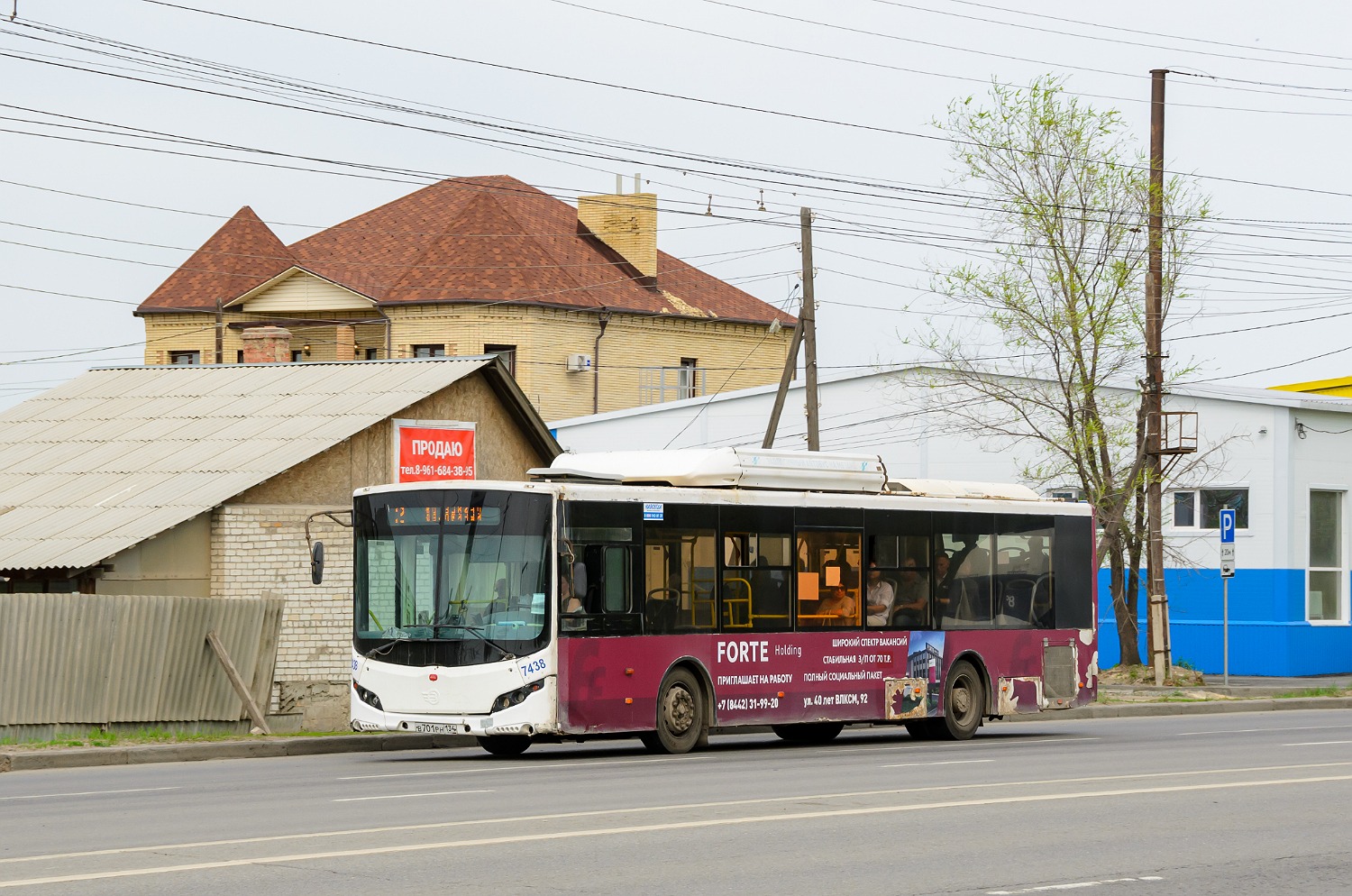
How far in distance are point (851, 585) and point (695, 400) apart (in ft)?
96.5

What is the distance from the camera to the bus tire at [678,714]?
19.5 m

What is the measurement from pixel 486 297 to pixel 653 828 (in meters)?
43.9

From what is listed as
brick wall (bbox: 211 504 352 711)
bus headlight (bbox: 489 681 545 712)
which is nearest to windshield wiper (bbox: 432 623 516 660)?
bus headlight (bbox: 489 681 545 712)

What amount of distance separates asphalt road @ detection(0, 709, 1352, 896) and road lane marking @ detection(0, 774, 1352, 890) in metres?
0.03

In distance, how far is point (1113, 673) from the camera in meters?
35.6

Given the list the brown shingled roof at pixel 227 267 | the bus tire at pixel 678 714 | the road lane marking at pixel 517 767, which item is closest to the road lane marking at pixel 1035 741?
the bus tire at pixel 678 714

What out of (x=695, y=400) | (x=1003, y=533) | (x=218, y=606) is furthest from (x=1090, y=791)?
(x=695, y=400)

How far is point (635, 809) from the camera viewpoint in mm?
13016

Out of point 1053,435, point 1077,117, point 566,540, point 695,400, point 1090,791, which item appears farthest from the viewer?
point 695,400

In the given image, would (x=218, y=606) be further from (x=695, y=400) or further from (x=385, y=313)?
(x=385, y=313)

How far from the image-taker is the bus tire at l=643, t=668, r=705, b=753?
19.5 meters

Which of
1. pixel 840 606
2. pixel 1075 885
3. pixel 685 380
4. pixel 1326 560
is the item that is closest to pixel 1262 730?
pixel 840 606

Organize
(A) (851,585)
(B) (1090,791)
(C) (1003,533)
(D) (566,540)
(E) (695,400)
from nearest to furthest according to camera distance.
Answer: (B) (1090,791)
(D) (566,540)
(A) (851,585)
(C) (1003,533)
(E) (695,400)

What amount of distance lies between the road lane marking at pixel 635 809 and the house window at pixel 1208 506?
2270 centimetres
